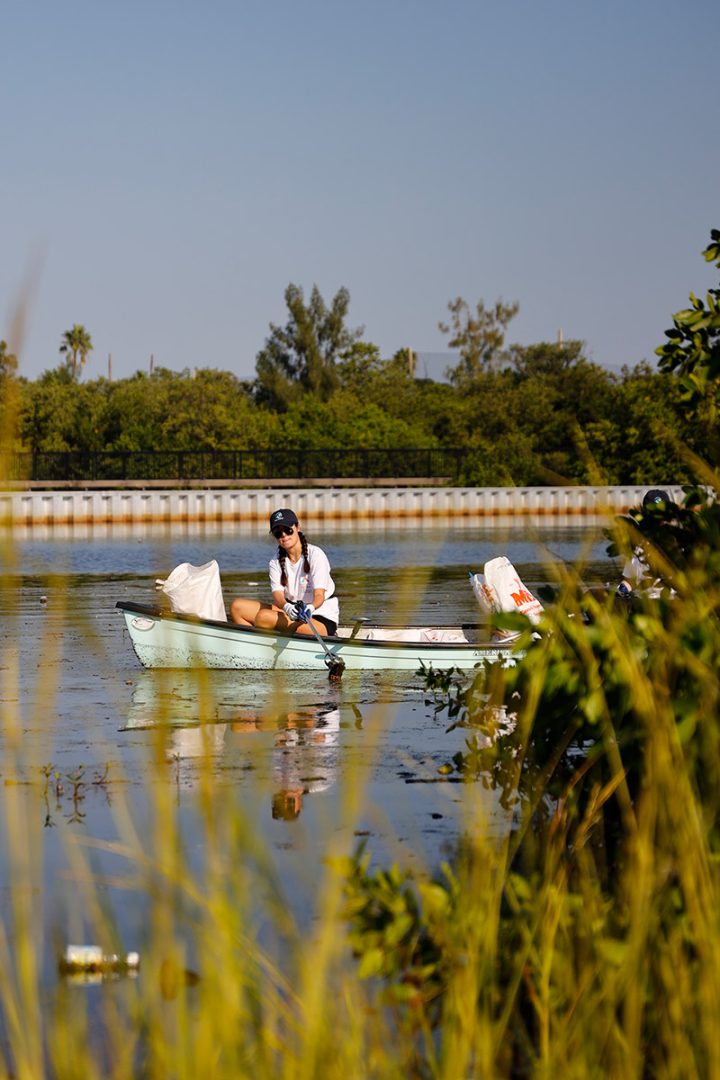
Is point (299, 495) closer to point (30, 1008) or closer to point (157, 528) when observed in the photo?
point (157, 528)

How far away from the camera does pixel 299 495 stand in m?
60.9

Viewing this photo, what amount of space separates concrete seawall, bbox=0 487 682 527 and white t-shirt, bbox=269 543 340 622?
141ft

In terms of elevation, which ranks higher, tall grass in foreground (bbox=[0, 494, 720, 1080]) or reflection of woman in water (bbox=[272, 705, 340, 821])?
tall grass in foreground (bbox=[0, 494, 720, 1080])

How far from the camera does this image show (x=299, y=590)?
580 inches

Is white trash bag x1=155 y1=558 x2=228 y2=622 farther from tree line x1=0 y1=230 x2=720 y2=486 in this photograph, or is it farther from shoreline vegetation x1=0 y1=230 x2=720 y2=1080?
tree line x1=0 y1=230 x2=720 y2=486

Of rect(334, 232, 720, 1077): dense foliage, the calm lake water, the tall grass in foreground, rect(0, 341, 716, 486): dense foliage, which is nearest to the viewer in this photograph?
the tall grass in foreground

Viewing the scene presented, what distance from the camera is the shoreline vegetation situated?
3.60m

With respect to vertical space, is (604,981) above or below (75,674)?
above

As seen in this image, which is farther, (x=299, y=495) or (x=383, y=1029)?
(x=299, y=495)

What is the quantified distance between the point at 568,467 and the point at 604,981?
2435 inches

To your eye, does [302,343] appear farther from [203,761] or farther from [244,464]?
[203,761]

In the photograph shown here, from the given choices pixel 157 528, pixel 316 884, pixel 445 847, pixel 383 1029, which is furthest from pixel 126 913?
pixel 157 528

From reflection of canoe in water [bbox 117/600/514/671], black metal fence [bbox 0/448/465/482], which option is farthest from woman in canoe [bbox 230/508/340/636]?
black metal fence [bbox 0/448/465/482]

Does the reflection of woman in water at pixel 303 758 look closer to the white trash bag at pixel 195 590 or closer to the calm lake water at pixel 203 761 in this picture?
the calm lake water at pixel 203 761
